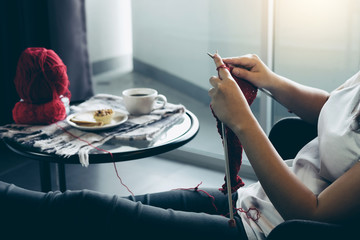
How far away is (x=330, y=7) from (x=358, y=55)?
24cm

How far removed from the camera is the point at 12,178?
2.14 m

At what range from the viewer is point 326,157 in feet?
2.84

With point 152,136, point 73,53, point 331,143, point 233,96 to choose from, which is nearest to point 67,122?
point 152,136

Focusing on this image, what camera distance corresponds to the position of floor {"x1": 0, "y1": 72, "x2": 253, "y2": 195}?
2.07 m

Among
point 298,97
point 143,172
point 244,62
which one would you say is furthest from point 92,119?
point 143,172

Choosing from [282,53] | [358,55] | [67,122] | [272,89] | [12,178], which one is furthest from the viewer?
[12,178]

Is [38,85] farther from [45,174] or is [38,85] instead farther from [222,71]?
[222,71]

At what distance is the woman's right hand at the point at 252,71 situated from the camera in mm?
1093

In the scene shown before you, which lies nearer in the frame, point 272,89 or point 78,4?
point 272,89

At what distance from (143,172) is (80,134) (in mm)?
1062

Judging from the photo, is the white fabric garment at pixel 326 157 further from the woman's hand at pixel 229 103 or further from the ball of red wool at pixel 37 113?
the ball of red wool at pixel 37 113

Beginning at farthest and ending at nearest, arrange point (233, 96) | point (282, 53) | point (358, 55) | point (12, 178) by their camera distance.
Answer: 1. point (12, 178)
2. point (282, 53)
3. point (358, 55)
4. point (233, 96)

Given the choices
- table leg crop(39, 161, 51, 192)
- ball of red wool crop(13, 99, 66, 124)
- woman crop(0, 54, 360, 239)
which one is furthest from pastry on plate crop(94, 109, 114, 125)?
woman crop(0, 54, 360, 239)

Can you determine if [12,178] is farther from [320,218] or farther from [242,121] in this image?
[320,218]
